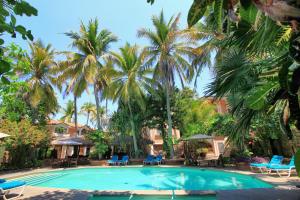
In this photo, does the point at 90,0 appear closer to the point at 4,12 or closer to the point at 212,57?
the point at 4,12

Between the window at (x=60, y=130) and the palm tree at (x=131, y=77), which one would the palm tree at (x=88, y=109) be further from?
the palm tree at (x=131, y=77)

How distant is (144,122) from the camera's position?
22.1 m

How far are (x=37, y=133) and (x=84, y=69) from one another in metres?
7.17

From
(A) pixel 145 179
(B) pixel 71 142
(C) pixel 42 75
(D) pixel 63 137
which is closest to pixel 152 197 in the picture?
(A) pixel 145 179

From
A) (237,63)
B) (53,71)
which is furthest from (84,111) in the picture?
(237,63)

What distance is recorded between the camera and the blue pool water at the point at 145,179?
31.7 feet

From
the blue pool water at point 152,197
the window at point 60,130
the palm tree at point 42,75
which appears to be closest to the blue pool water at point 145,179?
the blue pool water at point 152,197

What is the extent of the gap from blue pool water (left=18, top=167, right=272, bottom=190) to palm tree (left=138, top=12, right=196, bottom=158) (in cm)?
502

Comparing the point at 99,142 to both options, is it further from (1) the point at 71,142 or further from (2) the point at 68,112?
(2) the point at 68,112

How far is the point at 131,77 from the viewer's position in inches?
766

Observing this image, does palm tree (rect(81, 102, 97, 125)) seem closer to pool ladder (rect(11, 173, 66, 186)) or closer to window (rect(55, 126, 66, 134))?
window (rect(55, 126, 66, 134))

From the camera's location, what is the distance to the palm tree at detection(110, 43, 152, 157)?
62.3 ft

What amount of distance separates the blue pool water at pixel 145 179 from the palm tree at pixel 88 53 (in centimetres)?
696

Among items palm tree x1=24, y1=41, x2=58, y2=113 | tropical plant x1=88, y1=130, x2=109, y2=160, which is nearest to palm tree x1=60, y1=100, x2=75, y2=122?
palm tree x1=24, y1=41, x2=58, y2=113
